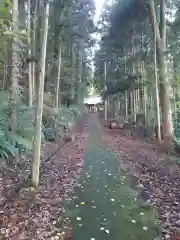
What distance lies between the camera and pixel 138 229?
189 inches

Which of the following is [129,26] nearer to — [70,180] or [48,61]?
[48,61]

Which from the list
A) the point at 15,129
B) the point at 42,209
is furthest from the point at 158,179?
the point at 15,129

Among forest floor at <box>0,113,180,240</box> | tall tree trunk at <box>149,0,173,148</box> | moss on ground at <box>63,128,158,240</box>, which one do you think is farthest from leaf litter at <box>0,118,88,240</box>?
tall tree trunk at <box>149,0,173,148</box>

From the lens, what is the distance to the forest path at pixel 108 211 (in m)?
4.65

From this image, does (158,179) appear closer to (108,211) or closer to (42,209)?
(108,211)

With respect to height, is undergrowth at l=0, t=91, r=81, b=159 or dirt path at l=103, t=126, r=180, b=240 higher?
undergrowth at l=0, t=91, r=81, b=159

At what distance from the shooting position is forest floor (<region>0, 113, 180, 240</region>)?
466 cm

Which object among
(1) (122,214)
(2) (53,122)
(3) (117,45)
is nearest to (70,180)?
(1) (122,214)

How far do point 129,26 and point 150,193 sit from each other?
16574 mm

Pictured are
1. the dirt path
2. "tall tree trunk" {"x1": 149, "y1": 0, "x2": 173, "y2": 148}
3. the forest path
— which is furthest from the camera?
"tall tree trunk" {"x1": 149, "y1": 0, "x2": 173, "y2": 148}

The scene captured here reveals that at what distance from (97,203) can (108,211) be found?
1.51 feet

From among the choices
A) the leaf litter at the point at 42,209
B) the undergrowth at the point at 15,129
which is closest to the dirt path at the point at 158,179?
the leaf litter at the point at 42,209

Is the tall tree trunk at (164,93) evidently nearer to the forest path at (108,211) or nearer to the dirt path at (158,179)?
the dirt path at (158,179)

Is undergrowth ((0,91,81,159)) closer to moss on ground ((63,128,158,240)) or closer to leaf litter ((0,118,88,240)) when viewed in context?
leaf litter ((0,118,88,240))
